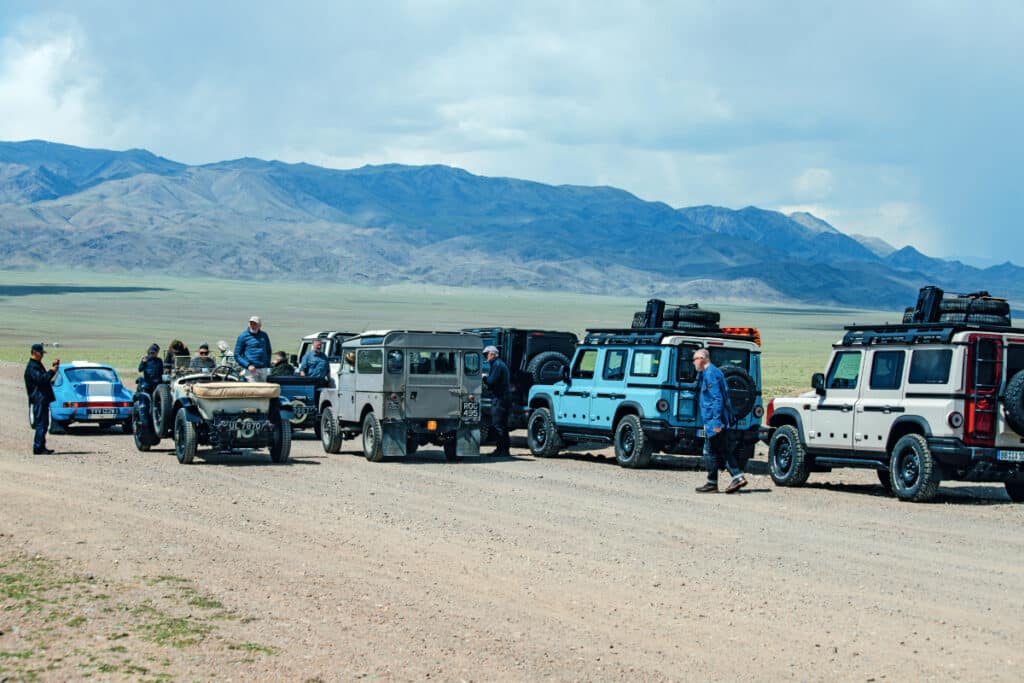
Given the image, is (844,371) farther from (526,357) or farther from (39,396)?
(39,396)

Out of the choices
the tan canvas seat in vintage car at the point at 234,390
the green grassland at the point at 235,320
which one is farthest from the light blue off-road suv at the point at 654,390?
the green grassland at the point at 235,320

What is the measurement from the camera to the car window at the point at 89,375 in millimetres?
27172

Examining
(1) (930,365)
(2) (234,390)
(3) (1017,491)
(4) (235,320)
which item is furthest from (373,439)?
(4) (235,320)

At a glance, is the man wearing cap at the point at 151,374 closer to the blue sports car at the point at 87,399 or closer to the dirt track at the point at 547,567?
the blue sports car at the point at 87,399

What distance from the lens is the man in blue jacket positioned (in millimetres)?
17656

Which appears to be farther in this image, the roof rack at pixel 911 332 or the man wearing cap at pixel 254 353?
the man wearing cap at pixel 254 353

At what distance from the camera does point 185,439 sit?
20609 mm

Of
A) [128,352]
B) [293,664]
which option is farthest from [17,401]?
[128,352]

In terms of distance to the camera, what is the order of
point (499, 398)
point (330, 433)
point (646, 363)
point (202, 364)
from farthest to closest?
point (499, 398) < point (330, 433) < point (202, 364) < point (646, 363)

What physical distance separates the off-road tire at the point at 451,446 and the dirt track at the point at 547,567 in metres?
2.49

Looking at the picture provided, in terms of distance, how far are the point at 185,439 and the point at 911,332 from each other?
35.2 ft

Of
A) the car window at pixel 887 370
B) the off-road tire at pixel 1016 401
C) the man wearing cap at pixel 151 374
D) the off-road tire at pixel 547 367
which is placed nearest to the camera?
the off-road tire at pixel 1016 401

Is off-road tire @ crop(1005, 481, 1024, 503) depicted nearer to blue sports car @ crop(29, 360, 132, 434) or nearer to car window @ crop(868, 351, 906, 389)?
car window @ crop(868, 351, 906, 389)

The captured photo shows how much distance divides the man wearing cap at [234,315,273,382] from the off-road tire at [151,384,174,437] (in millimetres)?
1288
